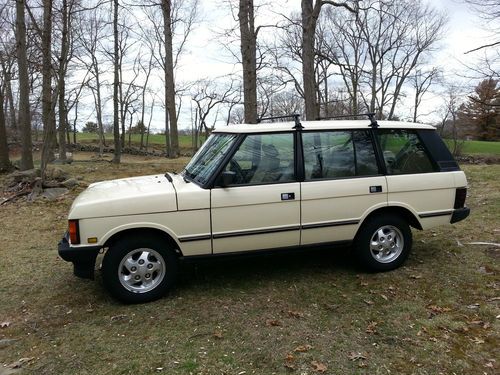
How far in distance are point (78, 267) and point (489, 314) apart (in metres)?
4.11

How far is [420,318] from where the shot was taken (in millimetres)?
3994

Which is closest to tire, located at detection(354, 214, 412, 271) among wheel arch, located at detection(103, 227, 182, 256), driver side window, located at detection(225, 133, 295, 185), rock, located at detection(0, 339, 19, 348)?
driver side window, located at detection(225, 133, 295, 185)

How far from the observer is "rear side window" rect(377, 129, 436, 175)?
5027 millimetres

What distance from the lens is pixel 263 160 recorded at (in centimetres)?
460

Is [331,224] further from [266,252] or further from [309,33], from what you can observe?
[309,33]

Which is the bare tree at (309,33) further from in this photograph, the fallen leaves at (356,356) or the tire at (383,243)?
the fallen leaves at (356,356)

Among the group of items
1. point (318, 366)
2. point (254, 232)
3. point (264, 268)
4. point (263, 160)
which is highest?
point (263, 160)

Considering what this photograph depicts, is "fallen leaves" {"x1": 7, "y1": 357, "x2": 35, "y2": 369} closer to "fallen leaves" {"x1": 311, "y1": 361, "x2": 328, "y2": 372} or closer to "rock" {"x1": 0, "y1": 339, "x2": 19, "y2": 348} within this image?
"rock" {"x1": 0, "y1": 339, "x2": 19, "y2": 348}

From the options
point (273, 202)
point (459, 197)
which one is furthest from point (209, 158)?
point (459, 197)

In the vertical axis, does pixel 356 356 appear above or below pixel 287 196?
below

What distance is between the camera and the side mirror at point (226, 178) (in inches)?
169

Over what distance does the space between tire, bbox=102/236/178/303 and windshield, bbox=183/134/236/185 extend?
0.86 m

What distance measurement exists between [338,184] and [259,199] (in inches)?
37.7

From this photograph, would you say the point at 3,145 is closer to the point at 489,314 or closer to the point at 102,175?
the point at 102,175
